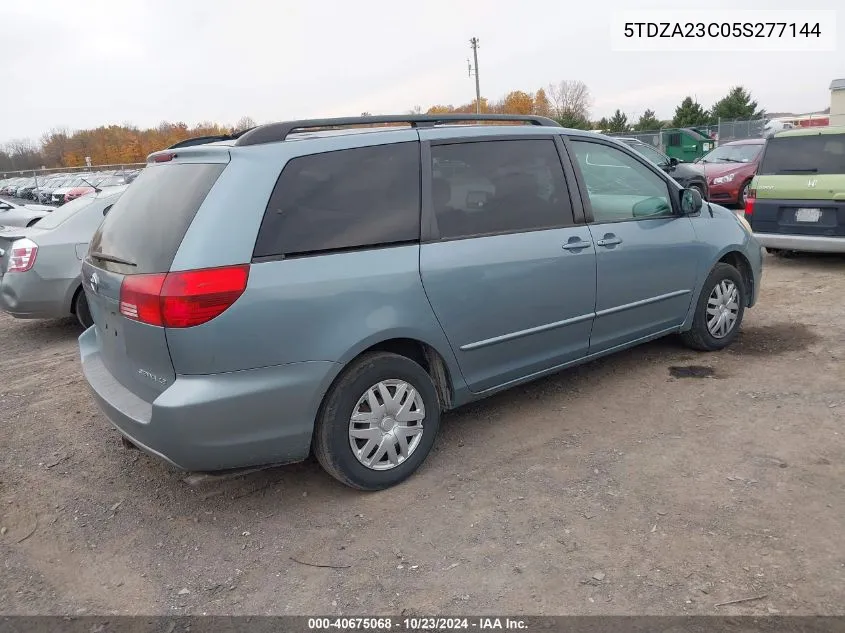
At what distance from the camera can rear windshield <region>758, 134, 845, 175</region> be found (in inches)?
297

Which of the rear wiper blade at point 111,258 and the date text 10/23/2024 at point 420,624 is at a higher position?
the rear wiper blade at point 111,258

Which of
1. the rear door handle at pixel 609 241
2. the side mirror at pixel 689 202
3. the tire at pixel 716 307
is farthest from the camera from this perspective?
the tire at pixel 716 307

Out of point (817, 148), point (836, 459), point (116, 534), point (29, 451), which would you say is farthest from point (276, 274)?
point (817, 148)

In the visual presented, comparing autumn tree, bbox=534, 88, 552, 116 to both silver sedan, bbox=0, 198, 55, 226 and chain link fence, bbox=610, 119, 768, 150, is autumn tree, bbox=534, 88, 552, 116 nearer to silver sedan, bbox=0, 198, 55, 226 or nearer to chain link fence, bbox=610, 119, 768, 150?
chain link fence, bbox=610, 119, 768, 150

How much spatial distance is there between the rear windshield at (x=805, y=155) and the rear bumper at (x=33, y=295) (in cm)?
793

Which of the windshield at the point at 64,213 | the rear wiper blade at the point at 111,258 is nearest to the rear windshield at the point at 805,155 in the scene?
the rear wiper blade at the point at 111,258

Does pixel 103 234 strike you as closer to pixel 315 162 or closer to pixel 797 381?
pixel 315 162

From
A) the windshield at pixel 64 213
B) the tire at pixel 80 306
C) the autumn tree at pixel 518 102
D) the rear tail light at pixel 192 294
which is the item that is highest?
the autumn tree at pixel 518 102

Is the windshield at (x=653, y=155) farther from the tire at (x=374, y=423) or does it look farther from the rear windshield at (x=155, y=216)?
the rear windshield at (x=155, y=216)

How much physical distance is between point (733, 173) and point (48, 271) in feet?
40.4

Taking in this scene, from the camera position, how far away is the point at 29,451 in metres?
4.14

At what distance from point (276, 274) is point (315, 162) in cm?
61

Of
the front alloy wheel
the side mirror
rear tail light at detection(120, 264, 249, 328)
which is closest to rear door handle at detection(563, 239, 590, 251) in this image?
the side mirror

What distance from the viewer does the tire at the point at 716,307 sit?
199 inches
